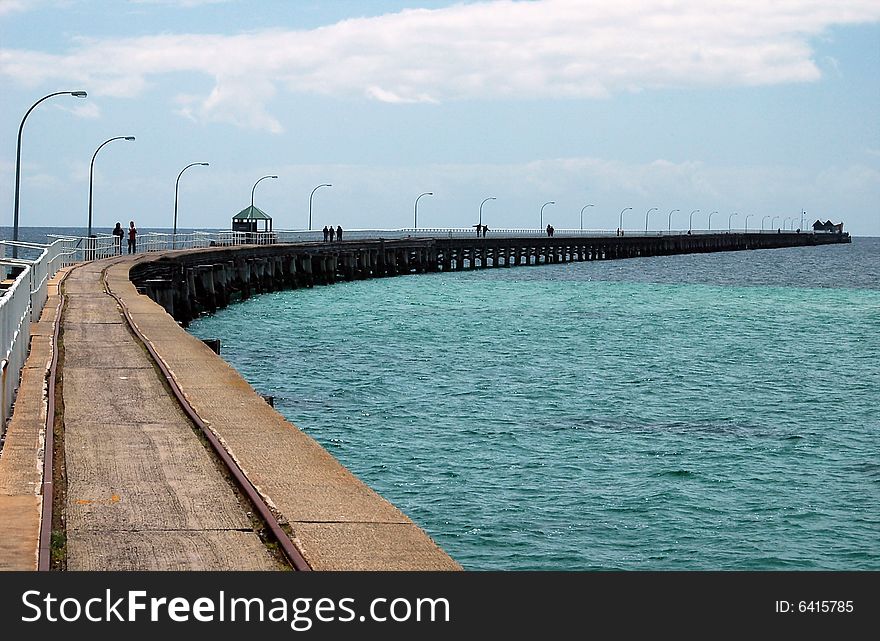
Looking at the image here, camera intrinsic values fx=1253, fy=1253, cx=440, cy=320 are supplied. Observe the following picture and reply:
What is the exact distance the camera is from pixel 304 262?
76375 mm

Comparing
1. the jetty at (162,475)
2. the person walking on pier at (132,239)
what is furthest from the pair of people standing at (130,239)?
the jetty at (162,475)

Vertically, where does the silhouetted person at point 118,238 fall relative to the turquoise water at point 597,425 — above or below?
above

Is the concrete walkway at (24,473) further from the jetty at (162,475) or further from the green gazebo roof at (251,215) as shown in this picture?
the green gazebo roof at (251,215)

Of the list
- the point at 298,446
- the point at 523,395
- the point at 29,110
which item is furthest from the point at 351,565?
the point at 29,110

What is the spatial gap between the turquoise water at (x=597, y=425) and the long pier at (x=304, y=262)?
2119 millimetres

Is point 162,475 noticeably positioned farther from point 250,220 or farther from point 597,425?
point 250,220

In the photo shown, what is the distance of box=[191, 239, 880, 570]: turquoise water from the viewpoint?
15.3 m

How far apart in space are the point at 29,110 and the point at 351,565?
37.4 metres

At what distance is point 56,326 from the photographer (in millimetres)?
23234

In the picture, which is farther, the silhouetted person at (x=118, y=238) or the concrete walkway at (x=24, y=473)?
the silhouetted person at (x=118, y=238)

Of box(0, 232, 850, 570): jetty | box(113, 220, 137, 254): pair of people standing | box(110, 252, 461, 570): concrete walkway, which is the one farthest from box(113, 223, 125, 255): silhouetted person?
box(110, 252, 461, 570): concrete walkway

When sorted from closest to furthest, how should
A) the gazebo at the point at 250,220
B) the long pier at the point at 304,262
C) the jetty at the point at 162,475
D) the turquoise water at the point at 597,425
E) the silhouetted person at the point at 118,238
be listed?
the jetty at the point at 162,475 < the turquoise water at the point at 597,425 < the long pier at the point at 304,262 < the silhouetted person at the point at 118,238 < the gazebo at the point at 250,220

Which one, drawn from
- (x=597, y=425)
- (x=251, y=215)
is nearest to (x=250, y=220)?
(x=251, y=215)

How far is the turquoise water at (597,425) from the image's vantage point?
50.3ft
